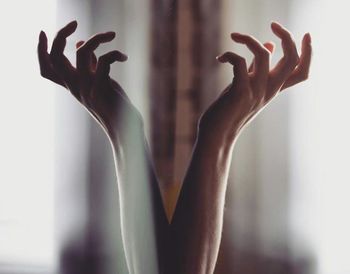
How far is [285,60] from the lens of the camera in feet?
1.89

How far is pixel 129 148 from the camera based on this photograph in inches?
25.0

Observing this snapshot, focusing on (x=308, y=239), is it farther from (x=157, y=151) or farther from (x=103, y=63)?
(x=103, y=63)

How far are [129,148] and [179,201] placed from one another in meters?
0.11

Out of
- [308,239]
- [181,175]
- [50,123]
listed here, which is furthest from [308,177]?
[50,123]

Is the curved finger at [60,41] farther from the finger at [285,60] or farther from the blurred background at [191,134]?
the finger at [285,60]

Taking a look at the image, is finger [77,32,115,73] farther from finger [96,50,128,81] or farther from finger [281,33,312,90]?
finger [281,33,312,90]

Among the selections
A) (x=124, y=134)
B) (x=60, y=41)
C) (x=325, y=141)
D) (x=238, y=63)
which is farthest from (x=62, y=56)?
(x=325, y=141)

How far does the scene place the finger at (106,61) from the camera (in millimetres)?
573

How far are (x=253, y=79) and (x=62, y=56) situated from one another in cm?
26

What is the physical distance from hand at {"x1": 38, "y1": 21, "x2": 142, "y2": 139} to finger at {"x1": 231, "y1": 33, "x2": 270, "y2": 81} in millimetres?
153

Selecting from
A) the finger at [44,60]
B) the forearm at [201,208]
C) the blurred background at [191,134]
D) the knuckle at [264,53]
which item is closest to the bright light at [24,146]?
the blurred background at [191,134]

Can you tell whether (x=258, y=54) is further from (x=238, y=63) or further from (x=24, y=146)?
(x=24, y=146)

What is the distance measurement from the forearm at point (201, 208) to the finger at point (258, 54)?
102 mm

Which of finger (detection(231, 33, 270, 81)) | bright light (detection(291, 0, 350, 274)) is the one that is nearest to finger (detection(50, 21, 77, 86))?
finger (detection(231, 33, 270, 81))
